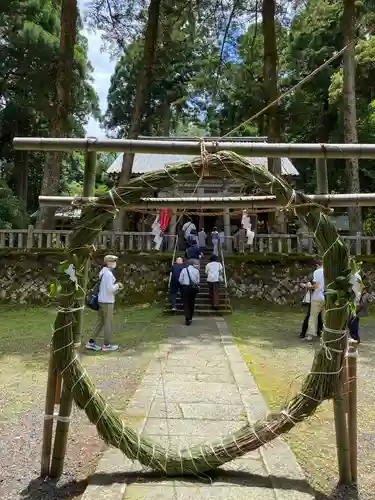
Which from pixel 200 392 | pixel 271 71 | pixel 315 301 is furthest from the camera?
pixel 271 71

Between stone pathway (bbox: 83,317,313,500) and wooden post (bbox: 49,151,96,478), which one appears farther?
wooden post (bbox: 49,151,96,478)

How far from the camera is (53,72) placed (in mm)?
15125

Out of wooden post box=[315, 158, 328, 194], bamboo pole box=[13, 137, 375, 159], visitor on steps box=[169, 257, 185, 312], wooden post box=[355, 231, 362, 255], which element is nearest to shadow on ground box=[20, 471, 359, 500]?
wooden post box=[315, 158, 328, 194]

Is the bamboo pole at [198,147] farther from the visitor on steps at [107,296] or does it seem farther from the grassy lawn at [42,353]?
the visitor on steps at [107,296]

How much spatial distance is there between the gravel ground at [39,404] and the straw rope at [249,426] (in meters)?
0.52

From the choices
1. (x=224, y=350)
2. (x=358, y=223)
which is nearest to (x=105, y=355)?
(x=224, y=350)

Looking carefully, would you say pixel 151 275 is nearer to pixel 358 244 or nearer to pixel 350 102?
pixel 358 244

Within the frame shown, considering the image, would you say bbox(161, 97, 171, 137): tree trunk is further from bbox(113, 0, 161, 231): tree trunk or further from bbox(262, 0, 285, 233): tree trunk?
bbox(262, 0, 285, 233): tree trunk

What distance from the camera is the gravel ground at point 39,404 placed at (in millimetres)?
3113

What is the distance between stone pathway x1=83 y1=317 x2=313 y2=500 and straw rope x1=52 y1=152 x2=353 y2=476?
162mm

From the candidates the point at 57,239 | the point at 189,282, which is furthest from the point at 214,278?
the point at 57,239

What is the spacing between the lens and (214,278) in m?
11.2

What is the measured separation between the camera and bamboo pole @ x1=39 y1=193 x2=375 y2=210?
3.23m

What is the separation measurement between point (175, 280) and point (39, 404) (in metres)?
6.45
